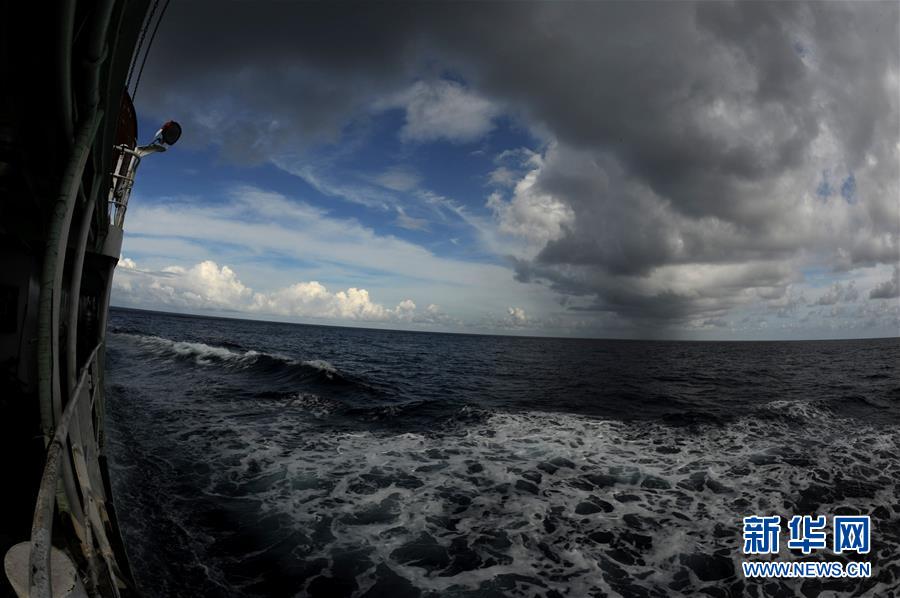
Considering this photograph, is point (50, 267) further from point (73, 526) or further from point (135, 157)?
point (135, 157)

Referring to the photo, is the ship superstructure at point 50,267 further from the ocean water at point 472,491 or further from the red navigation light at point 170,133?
the red navigation light at point 170,133

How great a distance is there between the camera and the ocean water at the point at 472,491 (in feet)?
21.4

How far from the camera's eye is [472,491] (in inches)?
383

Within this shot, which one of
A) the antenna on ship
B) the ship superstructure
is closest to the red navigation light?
the antenna on ship

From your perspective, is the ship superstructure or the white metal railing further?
the white metal railing

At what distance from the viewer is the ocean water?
6527mm

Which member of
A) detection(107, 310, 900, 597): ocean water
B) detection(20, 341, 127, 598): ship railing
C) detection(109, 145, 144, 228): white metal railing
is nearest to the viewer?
detection(20, 341, 127, 598): ship railing

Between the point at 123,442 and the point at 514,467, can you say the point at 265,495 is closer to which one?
the point at 123,442

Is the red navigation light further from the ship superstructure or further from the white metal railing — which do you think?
the ship superstructure

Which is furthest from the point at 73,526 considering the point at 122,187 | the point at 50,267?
the point at 122,187

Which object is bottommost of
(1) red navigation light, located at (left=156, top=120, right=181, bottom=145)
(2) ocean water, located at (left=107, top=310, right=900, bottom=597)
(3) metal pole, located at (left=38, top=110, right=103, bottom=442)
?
(2) ocean water, located at (left=107, top=310, right=900, bottom=597)

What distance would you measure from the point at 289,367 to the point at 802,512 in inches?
1097

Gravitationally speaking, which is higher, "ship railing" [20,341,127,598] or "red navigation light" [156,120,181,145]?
"red navigation light" [156,120,181,145]

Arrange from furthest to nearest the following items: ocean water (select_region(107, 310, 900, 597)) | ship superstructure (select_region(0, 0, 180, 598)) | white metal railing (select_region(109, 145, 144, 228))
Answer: white metal railing (select_region(109, 145, 144, 228)) < ocean water (select_region(107, 310, 900, 597)) < ship superstructure (select_region(0, 0, 180, 598))
